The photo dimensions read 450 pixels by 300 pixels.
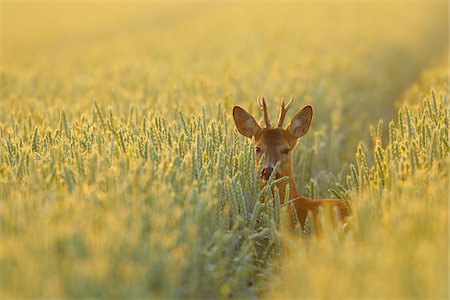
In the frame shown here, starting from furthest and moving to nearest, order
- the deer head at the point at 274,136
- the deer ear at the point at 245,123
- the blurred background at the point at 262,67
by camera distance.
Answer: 1. the blurred background at the point at 262,67
2. the deer ear at the point at 245,123
3. the deer head at the point at 274,136

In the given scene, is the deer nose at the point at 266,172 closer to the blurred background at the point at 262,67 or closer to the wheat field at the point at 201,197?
the wheat field at the point at 201,197

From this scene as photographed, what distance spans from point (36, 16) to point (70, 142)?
113 ft

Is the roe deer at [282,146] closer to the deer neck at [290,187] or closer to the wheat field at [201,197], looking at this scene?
the deer neck at [290,187]

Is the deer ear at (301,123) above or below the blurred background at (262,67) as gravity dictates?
below

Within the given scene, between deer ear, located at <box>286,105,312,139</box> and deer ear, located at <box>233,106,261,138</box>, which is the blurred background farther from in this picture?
deer ear, located at <box>286,105,312,139</box>

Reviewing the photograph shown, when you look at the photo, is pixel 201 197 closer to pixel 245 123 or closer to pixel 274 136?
pixel 274 136

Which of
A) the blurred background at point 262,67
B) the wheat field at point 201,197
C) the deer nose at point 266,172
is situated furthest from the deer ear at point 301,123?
the blurred background at point 262,67

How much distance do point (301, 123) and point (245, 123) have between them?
543 mm

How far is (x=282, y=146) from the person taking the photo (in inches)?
293

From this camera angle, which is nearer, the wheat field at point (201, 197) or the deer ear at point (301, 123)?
the wheat field at point (201, 197)

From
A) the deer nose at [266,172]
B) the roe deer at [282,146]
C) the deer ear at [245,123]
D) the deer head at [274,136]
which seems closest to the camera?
the roe deer at [282,146]

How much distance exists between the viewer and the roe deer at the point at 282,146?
7035 millimetres

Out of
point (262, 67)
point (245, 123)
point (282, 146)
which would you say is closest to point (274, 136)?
point (282, 146)

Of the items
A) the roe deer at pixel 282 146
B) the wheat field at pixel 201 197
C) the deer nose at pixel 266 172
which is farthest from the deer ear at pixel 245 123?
the deer nose at pixel 266 172
